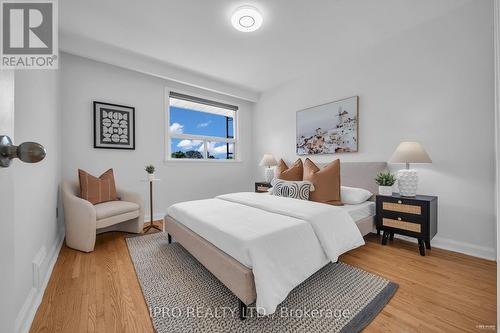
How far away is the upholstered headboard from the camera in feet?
9.01

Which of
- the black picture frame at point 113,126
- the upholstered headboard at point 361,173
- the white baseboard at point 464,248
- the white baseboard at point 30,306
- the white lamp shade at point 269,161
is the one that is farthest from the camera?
the white lamp shade at point 269,161

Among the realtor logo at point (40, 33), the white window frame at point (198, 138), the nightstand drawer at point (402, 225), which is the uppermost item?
the realtor logo at point (40, 33)

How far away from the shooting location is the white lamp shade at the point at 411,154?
2.21 meters

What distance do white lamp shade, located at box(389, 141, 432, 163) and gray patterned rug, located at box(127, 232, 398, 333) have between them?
1.28m

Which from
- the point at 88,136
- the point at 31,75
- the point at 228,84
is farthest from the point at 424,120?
the point at 88,136

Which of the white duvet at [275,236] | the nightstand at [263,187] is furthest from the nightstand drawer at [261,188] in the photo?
the white duvet at [275,236]

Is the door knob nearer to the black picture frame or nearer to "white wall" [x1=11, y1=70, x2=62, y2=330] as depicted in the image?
"white wall" [x1=11, y1=70, x2=62, y2=330]

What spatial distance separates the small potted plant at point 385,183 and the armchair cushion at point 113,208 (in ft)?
10.1

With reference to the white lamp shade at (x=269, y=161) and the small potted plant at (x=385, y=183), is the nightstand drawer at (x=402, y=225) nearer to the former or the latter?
the small potted plant at (x=385, y=183)

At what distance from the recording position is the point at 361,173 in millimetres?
2877

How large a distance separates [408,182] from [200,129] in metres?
3.52

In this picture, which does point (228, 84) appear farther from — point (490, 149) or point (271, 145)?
point (490, 149)

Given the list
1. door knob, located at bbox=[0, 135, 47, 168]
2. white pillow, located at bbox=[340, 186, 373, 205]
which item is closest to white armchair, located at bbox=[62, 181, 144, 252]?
door knob, located at bbox=[0, 135, 47, 168]

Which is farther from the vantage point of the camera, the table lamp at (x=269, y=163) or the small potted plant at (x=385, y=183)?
the table lamp at (x=269, y=163)
